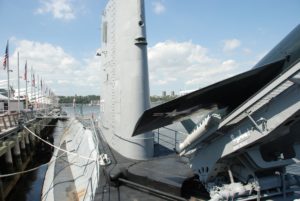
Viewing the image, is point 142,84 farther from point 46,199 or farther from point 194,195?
point 46,199

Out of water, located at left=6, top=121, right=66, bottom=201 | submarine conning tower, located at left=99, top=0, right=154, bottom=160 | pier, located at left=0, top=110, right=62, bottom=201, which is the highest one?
submarine conning tower, located at left=99, top=0, right=154, bottom=160

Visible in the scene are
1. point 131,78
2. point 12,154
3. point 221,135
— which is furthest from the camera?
point 12,154

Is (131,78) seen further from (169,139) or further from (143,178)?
(169,139)

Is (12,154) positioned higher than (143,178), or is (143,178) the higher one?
(143,178)

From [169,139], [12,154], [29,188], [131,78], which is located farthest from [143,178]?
[169,139]

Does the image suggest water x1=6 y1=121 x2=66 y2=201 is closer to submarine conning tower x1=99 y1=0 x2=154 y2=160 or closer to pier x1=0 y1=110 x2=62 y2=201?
pier x1=0 y1=110 x2=62 y2=201

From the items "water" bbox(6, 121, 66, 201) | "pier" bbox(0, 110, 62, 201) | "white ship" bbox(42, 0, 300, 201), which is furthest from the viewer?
"pier" bbox(0, 110, 62, 201)

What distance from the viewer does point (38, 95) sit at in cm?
5150

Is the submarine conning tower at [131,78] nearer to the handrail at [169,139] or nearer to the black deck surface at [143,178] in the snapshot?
the black deck surface at [143,178]

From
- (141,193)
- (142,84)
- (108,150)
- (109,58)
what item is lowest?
(141,193)

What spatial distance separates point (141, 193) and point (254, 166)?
2642mm

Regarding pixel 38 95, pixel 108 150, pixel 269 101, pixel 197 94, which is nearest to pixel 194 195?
pixel 197 94

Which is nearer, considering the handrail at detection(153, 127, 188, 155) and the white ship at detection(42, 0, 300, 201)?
the white ship at detection(42, 0, 300, 201)

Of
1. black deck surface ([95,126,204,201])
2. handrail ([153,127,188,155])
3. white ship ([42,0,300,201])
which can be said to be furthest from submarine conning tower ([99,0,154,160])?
handrail ([153,127,188,155])
